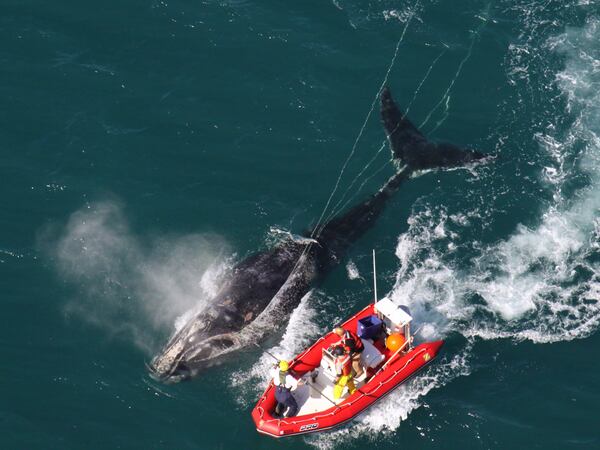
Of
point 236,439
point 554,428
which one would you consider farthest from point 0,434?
point 554,428

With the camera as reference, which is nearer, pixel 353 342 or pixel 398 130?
pixel 353 342

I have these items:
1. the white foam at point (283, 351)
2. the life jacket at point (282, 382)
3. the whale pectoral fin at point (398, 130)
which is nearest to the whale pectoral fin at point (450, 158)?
the whale pectoral fin at point (398, 130)

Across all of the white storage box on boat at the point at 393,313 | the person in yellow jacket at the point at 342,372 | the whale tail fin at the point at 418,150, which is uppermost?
the whale tail fin at the point at 418,150

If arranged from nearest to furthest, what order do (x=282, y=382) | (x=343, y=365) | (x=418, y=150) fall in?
(x=282, y=382), (x=343, y=365), (x=418, y=150)

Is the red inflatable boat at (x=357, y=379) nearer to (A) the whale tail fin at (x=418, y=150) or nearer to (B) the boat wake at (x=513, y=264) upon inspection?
(B) the boat wake at (x=513, y=264)

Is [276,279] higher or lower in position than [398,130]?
lower

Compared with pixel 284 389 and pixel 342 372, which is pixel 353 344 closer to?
pixel 342 372

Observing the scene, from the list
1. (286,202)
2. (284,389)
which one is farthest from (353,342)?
(286,202)
